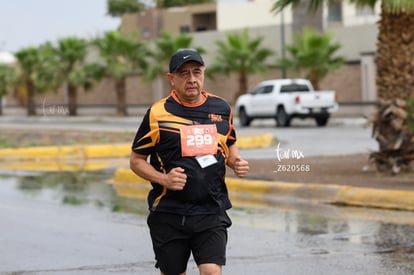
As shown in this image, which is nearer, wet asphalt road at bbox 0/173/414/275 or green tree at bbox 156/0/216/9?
wet asphalt road at bbox 0/173/414/275

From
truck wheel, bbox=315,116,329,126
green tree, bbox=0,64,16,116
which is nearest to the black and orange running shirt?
truck wheel, bbox=315,116,329,126

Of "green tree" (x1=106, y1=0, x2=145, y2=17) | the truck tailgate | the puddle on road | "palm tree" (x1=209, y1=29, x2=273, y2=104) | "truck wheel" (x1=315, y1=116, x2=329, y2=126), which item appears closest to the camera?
the puddle on road

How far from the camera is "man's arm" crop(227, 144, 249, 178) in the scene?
233 inches

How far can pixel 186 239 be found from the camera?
584 cm

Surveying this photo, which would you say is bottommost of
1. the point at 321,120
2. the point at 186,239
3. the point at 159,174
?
the point at 321,120

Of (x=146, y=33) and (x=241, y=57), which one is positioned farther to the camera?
(x=146, y=33)

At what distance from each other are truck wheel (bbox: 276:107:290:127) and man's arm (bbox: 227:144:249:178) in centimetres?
3197

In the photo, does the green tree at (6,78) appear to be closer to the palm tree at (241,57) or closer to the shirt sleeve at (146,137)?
the palm tree at (241,57)

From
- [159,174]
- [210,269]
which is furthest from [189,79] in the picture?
[210,269]

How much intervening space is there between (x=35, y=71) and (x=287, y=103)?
26316 mm

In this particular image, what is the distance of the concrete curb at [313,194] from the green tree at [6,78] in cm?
4814

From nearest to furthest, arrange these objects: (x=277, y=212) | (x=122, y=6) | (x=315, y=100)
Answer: (x=277, y=212) → (x=315, y=100) → (x=122, y=6)

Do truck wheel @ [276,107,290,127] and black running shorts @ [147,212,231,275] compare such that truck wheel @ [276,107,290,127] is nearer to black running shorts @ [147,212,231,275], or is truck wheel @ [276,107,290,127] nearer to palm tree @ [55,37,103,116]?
palm tree @ [55,37,103,116]

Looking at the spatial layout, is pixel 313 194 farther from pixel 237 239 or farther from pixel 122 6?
pixel 122 6
